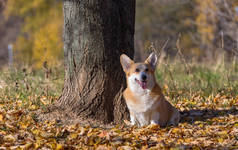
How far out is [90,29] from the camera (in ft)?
16.4

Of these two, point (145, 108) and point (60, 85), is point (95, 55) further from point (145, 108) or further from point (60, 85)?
point (60, 85)

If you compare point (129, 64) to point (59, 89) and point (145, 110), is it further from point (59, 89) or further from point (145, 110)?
point (59, 89)

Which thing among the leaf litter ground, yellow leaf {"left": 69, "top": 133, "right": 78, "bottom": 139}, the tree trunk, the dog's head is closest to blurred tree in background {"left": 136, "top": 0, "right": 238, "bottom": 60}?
the tree trunk

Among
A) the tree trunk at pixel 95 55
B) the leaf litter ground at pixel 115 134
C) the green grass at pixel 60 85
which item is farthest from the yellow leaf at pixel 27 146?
the green grass at pixel 60 85

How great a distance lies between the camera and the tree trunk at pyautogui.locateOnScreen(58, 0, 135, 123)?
500 centimetres

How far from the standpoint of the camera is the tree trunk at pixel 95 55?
A: 5000 millimetres

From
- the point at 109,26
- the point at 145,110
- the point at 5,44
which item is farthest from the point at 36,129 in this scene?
the point at 5,44

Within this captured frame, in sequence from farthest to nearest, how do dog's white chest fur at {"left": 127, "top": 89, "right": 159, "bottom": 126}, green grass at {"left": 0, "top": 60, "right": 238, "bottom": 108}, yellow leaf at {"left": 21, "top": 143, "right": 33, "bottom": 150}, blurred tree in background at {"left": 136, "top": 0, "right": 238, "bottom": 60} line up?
blurred tree in background at {"left": 136, "top": 0, "right": 238, "bottom": 60} → green grass at {"left": 0, "top": 60, "right": 238, "bottom": 108} → dog's white chest fur at {"left": 127, "top": 89, "right": 159, "bottom": 126} → yellow leaf at {"left": 21, "top": 143, "right": 33, "bottom": 150}

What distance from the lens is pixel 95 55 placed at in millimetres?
5023

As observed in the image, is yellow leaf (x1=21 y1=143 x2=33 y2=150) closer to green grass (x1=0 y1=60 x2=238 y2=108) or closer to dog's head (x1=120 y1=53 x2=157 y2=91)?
dog's head (x1=120 y1=53 x2=157 y2=91)

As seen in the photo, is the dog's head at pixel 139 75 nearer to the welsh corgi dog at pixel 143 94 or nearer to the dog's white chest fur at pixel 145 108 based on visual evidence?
the welsh corgi dog at pixel 143 94

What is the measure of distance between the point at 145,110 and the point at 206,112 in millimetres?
1617

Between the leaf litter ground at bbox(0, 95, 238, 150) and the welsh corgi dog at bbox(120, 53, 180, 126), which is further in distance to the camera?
the welsh corgi dog at bbox(120, 53, 180, 126)


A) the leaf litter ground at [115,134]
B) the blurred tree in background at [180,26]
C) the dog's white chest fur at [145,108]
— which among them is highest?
the blurred tree in background at [180,26]
